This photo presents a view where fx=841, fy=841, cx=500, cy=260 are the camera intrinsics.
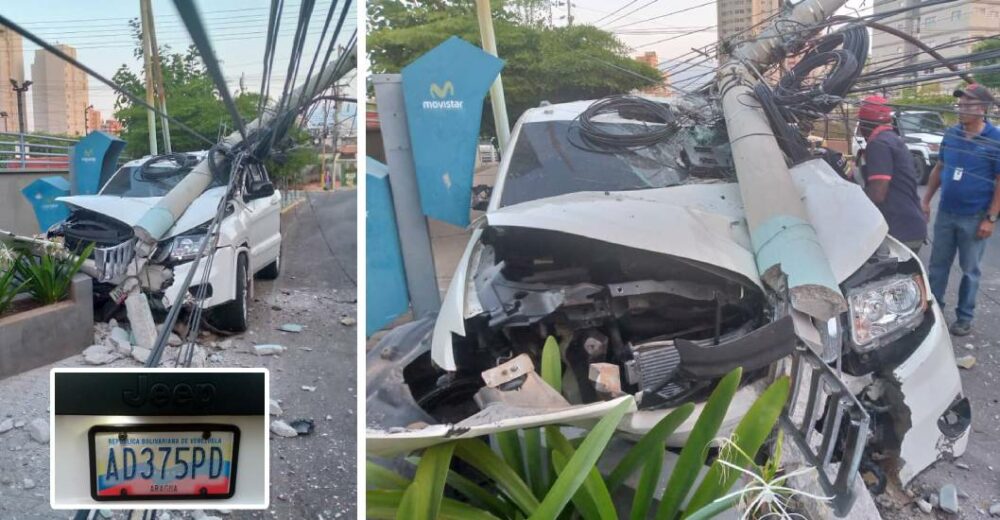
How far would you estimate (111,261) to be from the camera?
4.41 feet

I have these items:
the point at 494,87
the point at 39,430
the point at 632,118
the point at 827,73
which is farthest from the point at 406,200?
the point at 827,73

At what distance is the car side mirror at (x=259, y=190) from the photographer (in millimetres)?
1378

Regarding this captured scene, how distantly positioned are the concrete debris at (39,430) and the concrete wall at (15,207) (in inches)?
12.3

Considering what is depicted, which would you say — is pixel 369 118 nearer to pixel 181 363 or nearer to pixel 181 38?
pixel 181 38

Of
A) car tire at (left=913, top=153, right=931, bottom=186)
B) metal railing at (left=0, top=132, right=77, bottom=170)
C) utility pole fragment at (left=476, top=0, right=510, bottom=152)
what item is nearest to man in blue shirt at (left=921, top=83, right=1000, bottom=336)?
car tire at (left=913, top=153, right=931, bottom=186)

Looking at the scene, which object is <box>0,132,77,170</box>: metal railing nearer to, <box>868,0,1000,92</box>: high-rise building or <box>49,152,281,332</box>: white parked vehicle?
<box>49,152,281,332</box>: white parked vehicle

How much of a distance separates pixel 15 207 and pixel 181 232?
322 mm

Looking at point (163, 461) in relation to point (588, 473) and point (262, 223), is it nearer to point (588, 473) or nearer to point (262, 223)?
point (262, 223)

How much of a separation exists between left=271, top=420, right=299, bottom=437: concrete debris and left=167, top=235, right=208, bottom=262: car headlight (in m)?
0.30

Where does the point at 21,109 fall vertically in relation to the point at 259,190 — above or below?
above

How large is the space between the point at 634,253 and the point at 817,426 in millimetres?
462

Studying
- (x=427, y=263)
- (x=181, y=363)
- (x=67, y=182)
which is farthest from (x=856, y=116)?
(x=67, y=182)

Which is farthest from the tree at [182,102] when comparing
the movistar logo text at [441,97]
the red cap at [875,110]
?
the red cap at [875,110]

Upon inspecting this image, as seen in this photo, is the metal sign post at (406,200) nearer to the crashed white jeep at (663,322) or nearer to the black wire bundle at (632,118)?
the crashed white jeep at (663,322)
